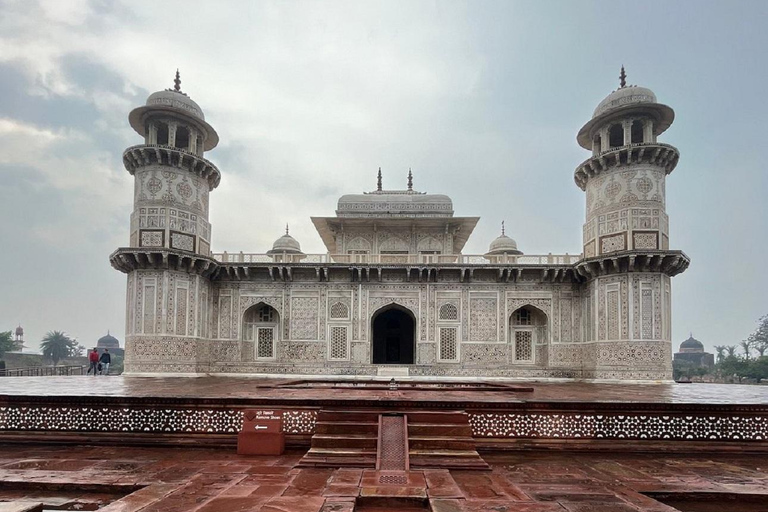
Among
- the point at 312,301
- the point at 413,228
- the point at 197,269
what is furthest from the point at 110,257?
the point at 413,228

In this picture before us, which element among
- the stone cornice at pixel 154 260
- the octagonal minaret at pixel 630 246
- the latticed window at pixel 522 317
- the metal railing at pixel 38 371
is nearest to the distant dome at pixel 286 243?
the stone cornice at pixel 154 260

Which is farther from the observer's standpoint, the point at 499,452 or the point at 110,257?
the point at 110,257

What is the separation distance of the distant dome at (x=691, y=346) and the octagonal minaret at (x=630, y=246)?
60290 millimetres

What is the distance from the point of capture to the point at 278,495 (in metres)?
4.02

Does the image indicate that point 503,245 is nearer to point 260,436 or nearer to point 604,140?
point 604,140

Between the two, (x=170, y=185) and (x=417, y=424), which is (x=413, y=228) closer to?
(x=170, y=185)

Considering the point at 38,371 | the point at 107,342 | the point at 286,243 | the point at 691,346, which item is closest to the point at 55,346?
the point at 107,342

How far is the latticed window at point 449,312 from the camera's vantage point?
746 inches

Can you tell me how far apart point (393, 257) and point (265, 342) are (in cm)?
601

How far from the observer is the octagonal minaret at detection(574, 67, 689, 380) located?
16094mm

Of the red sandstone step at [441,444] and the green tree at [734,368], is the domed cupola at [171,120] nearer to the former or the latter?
the red sandstone step at [441,444]

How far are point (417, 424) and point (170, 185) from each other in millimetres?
14858

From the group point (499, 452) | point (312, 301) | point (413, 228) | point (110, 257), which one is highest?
point (413, 228)

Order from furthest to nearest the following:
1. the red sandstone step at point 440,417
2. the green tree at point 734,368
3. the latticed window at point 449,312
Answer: the green tree at point 734,368
the latticed window at point 449,312
the red sandstone step at point 440,417
